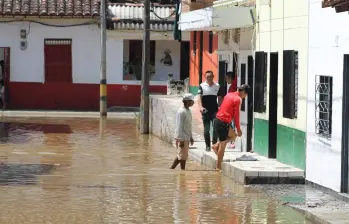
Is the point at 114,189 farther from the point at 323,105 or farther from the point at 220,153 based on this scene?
the point at 323,105

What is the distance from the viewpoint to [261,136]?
61.3 ft

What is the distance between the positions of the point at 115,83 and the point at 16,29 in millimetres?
4898

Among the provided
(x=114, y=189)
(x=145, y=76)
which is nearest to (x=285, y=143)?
(x=114, y=189)

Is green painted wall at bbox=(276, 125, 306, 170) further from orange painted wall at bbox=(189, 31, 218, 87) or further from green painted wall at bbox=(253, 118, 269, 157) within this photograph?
orange painted wall at bbox=(189, 31, 218, 87)

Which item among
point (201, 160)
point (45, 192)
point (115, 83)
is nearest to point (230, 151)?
point (201, 160)

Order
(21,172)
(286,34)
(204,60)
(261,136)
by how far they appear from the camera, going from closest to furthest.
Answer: (286,34) < (21,172) < (261,136) < (204,60)

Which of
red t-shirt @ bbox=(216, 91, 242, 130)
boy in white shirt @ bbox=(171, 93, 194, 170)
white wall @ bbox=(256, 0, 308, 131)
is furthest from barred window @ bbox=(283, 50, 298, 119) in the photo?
boy in white shirt @ bbox=(171, 93, 194, 170)

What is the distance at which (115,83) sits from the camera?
3944 centimetres

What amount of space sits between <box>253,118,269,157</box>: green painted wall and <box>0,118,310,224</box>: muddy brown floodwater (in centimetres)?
124

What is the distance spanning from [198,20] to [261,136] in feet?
15.0

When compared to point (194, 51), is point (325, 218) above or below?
below

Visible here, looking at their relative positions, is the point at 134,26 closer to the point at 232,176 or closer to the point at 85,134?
the point at 85,134

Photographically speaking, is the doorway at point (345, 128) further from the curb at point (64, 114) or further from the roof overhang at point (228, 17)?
the curb at point (64, 114)

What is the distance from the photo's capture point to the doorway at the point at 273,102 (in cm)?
1792
